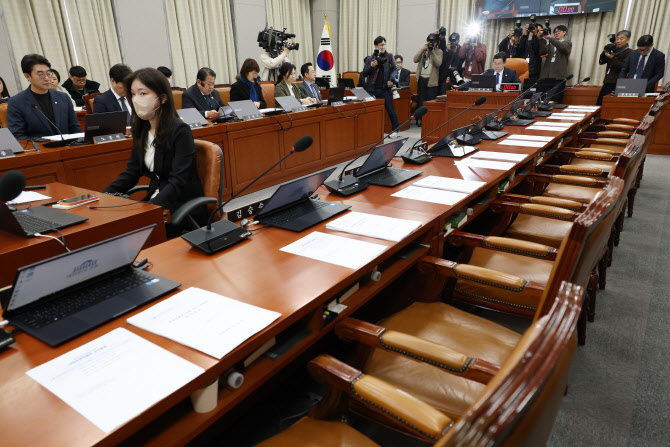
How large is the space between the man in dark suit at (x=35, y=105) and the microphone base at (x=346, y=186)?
2243mm

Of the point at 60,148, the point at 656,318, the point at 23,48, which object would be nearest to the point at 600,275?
the point at 656,318

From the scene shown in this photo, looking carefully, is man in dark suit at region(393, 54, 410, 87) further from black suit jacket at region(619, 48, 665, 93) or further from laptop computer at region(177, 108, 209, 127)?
laptop computer at region(177, 108, 209, 127)

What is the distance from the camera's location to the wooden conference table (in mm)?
703

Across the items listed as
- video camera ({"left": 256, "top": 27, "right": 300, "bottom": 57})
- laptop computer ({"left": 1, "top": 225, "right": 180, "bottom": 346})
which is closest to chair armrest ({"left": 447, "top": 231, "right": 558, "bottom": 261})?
laptop computer ({"left": 1, "top": 225, "right": 180, "bottom": 346})

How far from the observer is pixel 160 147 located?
6.93 feet

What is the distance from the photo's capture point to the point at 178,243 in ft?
4.63

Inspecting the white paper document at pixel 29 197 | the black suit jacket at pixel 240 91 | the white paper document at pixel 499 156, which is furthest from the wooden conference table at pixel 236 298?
the black suit jacket at pixel 240 91

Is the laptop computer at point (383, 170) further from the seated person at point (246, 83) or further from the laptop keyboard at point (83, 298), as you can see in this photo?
the seated person at point (246, 83)

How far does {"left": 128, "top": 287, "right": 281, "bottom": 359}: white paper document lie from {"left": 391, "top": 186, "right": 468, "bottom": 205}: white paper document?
99cm

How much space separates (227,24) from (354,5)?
3.00 m

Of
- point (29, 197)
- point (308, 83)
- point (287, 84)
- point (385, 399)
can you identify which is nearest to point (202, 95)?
point (287, 84)

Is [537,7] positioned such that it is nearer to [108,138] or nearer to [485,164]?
[485,164]

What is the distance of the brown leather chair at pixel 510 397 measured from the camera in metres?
0.46

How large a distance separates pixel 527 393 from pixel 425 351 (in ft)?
1.73
